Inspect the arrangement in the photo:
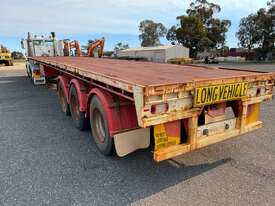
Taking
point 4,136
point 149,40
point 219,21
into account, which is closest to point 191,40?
point 219,21

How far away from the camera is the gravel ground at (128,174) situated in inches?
121

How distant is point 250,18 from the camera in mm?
59250

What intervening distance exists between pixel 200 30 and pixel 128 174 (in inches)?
2331

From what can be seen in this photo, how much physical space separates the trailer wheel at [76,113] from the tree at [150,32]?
81632 millimetres

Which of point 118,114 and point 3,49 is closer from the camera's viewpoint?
point 118,114

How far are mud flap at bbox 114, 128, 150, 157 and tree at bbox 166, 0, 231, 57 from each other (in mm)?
58577

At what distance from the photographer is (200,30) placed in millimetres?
58594

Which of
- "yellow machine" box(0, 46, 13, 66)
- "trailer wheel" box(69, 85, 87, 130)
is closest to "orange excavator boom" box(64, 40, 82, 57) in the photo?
"trailer wheel" box(69, 85, 87, 130)

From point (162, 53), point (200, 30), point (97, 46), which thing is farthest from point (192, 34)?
A: point (97, 46)

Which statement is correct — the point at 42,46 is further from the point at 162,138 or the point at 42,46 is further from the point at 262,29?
the point at 262,29

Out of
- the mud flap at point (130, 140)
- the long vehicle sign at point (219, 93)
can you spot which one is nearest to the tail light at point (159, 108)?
the long vehicle sign at point (219, 93)

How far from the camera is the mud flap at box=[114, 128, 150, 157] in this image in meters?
3.54

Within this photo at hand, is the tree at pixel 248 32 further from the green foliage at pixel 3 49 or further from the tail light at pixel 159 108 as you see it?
the tail light at pixel 159 108

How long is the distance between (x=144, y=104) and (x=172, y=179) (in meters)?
1.28
